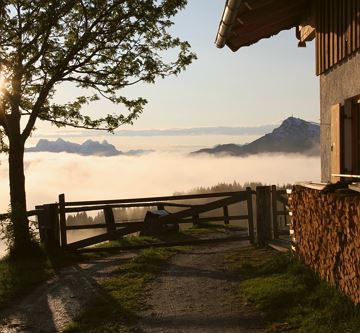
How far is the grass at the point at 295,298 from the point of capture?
6684 mm

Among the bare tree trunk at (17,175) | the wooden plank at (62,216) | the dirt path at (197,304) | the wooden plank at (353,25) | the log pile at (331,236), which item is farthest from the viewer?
the bare tree trunk at (17,175)

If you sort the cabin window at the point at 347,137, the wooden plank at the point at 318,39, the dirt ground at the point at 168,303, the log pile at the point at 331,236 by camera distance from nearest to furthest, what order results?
the log pile at the point at 331,236, the dirt ground at the point at 168,303, the cabin window at the point at 347,137, the wooden plank at the point at 318,39

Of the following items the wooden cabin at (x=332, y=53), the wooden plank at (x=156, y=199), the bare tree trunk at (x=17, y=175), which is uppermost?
the wooden cabin at (x=332, y=53)

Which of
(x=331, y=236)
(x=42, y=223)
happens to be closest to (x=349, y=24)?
(x=331, y=236)

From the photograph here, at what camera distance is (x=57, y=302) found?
953 centimetres

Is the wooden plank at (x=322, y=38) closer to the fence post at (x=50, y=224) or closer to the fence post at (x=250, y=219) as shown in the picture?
the fence post at (x=250, y=219)

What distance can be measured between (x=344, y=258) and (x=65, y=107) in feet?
44.4

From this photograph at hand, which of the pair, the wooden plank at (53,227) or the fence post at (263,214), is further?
the wooden plank at (53,227)

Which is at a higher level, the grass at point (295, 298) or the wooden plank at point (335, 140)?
the wooden plank at point (335, 140)

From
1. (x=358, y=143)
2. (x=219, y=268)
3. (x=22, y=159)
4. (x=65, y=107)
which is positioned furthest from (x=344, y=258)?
(x=65, y=107)

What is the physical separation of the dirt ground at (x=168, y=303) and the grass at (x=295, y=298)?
0.27m

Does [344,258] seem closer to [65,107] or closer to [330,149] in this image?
[330,149]

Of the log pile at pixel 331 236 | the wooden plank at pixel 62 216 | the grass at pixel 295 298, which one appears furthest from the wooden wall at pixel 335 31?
the wooden plank at pixel 62 216

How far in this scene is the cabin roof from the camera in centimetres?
956
